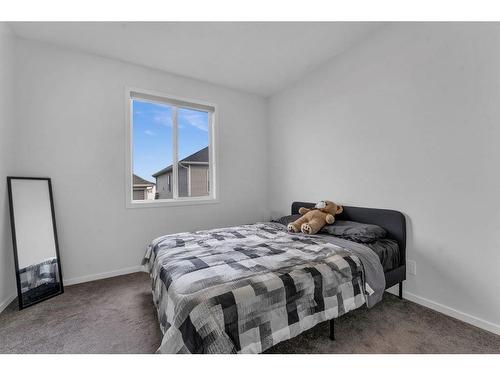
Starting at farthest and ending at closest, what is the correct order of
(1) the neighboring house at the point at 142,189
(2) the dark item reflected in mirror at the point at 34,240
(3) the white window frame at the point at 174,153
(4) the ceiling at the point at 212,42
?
(1) the neighboring house at the point at 142,189 < (3) the white window frame at the point at 174,153 < (4) the ceiling at the point at 212,42 < (2) the dark item reflected in mirror at the point at 34,240

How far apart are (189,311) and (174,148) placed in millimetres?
2571

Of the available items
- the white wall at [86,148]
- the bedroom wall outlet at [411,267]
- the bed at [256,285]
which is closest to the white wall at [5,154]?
the white wall at [86,148]

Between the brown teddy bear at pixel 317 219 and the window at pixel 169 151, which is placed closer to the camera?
the brown teddy bear at pixel 317 219

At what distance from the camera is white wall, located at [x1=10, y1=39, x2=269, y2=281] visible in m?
2.41

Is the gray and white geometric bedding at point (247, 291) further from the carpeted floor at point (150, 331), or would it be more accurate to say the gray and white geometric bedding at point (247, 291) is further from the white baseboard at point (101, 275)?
the white baseboard at point (101, 275)

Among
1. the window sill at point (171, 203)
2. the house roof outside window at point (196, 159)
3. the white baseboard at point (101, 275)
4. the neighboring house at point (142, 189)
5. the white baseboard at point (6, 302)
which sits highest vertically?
the house roof outside window at point (196, 159)

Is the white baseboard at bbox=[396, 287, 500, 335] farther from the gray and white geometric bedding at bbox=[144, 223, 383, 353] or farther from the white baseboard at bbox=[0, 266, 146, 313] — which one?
the white baseboard at bbox=[0, 266, 146, 313]

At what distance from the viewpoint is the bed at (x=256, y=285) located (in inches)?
45.6

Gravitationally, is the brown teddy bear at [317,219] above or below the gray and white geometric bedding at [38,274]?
above

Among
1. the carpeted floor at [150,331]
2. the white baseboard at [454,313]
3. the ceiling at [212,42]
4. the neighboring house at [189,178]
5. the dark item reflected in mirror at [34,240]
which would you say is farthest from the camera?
the neighboring house at [189,178]

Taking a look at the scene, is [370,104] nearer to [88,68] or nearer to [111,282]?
[88,68]

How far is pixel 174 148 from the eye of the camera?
10.8 ft
